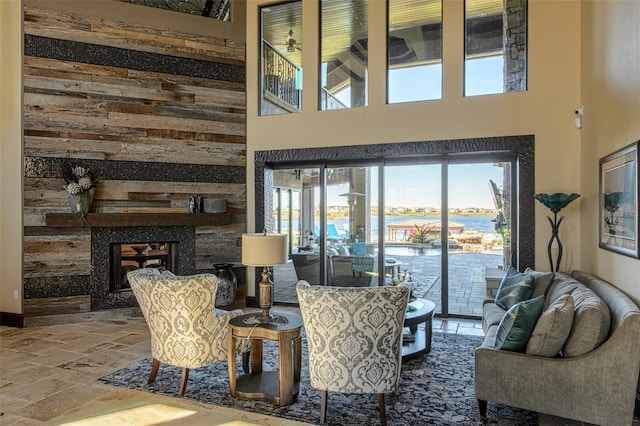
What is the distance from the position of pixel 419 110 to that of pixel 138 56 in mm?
4285

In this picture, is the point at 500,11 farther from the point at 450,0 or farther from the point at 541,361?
the point at 541,361

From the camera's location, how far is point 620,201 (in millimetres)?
3553

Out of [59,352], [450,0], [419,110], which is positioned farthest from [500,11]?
[59,352]

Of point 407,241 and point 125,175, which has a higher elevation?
point 125,175

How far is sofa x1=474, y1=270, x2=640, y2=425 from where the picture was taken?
8.56 ft

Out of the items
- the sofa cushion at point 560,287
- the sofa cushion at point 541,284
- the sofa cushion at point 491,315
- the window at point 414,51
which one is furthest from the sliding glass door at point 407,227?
the sofa cushion at point 560,287

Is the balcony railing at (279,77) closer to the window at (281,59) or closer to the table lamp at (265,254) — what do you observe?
the window at (281,59)

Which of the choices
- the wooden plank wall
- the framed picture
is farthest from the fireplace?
the framed picture

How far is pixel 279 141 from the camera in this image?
6.59 m

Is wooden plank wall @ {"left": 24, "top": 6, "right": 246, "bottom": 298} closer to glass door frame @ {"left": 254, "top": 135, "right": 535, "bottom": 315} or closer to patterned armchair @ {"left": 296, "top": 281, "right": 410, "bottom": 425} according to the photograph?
glass door frame @ {"left": 254, "top": 135, "right": 535, "bottom": 315}

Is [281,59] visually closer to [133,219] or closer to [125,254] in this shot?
[133,219]

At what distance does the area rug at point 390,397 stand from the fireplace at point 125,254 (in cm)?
230

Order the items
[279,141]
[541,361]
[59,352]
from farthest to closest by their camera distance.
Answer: [279,141], [59,352], [541,361]

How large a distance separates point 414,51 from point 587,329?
460 centimetres
